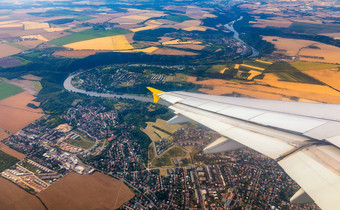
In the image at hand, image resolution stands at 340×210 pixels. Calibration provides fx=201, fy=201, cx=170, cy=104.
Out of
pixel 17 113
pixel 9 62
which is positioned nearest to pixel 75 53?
pixel 9 62

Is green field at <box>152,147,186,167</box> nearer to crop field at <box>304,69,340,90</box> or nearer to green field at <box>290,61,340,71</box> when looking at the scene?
crop field at <box>304,69,340,90</box>

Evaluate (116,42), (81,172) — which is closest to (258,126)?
(81,172)

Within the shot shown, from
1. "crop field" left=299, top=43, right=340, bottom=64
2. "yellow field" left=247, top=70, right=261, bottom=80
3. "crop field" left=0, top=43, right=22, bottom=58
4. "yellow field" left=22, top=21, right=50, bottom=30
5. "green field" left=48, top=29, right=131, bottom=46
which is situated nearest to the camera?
"yellow field" left=247, top=70, right=261, bottom=80

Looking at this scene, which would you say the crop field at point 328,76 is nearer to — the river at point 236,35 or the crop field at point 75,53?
the river at point 236,35

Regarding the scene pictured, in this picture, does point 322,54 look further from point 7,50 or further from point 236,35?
point 7,50

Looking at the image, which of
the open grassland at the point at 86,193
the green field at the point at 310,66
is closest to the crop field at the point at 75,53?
the open grassland at the point at 86,193

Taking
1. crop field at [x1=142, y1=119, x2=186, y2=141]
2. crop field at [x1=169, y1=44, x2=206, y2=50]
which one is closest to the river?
crop field at [x1=169, y1=44, x2=206, y2=50]
